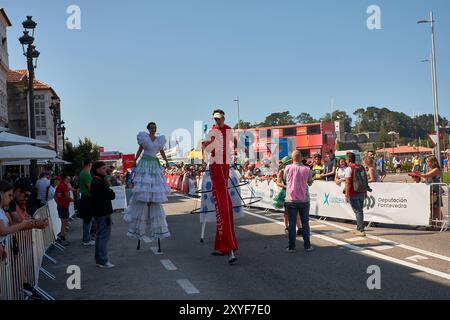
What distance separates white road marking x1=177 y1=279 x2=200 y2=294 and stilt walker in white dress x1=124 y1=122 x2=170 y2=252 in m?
2.60

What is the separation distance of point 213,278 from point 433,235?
20.1 feet

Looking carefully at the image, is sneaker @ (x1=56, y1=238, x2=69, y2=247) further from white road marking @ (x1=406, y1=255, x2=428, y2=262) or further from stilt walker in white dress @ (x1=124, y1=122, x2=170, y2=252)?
white road marking @ (x1=406, y1=255, x2=428, y2=262)

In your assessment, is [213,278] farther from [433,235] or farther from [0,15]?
[0,15]

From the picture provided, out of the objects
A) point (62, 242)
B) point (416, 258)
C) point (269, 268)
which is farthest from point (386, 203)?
point (62, 242)

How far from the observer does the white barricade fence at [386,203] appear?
41.8 feet

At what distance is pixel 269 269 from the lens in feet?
26.7

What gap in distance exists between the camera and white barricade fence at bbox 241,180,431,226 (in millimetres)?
12734

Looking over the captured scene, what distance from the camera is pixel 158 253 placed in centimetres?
1011

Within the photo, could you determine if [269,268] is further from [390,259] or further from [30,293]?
[30,293]

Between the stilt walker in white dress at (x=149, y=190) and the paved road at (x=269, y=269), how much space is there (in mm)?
536

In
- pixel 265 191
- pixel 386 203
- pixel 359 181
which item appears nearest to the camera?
pixel 359 181

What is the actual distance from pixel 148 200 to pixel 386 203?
6.48 metres

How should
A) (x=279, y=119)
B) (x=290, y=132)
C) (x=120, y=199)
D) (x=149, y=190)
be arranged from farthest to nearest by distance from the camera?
1. (x=279, y=119)
2. (x=290, y=132)
3. (x=120, y=199)
4. (x=149, y=190)

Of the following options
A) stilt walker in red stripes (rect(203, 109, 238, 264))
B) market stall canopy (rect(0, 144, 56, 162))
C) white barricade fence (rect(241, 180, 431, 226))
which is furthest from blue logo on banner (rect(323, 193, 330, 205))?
market stall canopy (rect(0, 144, 56, 162))
